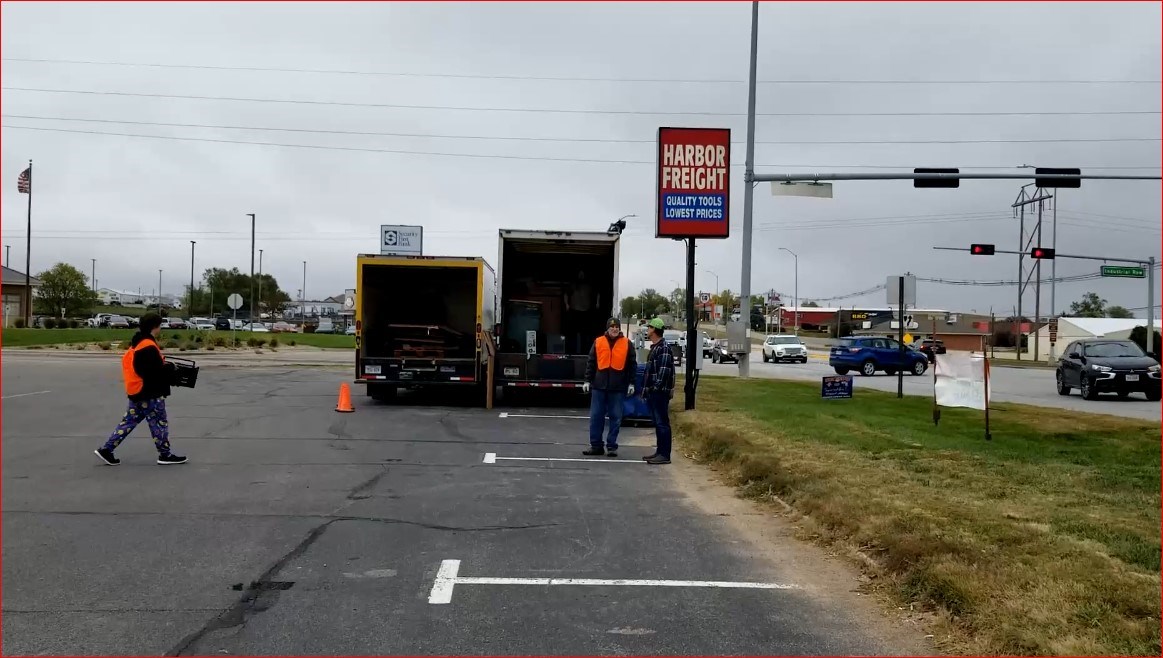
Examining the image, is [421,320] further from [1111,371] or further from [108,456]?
[1111,371]

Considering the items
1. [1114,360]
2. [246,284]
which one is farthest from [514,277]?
[246,284]

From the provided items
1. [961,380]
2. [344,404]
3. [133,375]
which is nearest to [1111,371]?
[961,380]

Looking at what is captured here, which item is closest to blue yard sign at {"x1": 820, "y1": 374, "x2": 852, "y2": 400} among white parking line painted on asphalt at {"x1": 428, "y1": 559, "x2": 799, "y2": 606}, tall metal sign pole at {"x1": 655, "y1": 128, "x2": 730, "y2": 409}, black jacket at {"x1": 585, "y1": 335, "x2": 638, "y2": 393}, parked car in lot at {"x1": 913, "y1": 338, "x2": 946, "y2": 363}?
parked car in lot at {"x1": 913, "y1": 338, "x2": 946, "y2": 363}

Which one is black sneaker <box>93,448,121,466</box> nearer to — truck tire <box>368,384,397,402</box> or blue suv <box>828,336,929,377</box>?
truck tire <box>368,384,397,402</box>

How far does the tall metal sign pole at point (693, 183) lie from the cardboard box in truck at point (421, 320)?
13.4 ft

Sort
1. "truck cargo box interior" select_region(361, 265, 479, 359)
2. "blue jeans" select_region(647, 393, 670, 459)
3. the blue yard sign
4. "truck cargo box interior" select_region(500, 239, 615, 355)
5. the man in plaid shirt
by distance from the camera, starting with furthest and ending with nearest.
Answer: "truck cargo box interior" select_region(500, 239, 615, 355)
"truck cargo box interior" select_region(361, 265, 479, 359)
the blue yard sign
"blue jeans" select_region(647, 393, 670, 459)
the man in plaid shirt

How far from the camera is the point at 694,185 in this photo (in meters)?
16.7

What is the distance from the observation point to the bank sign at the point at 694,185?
54.5 feet

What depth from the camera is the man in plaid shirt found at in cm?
1063

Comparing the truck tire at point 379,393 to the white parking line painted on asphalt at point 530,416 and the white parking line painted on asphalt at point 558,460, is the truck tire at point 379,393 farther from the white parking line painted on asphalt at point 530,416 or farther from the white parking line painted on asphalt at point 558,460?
the white parking line painted on asphalt at point 558,460

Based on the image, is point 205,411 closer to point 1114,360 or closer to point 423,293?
point 423,293

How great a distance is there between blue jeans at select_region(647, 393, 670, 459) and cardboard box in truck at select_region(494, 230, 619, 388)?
6635mm

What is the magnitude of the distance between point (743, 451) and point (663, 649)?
6542 millimetres

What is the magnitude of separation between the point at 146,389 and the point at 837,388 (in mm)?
12748
